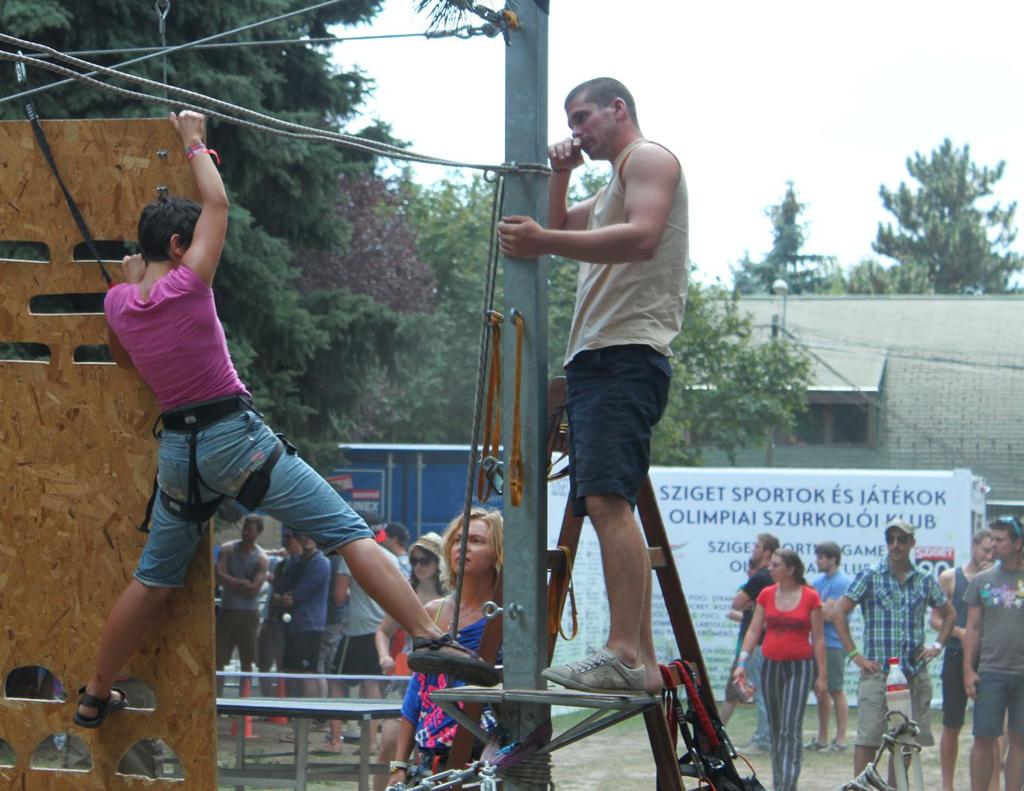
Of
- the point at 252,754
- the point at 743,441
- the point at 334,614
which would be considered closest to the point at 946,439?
the point at 743,441

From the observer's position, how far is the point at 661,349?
181 inches

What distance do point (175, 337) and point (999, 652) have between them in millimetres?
7705

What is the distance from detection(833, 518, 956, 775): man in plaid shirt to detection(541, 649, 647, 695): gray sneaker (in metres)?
6.98

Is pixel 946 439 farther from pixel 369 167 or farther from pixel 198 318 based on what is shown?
pixel 198 318

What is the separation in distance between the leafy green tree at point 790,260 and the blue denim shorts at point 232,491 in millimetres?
81329

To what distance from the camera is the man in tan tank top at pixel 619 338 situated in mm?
4426

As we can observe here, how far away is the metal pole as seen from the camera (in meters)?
4.53

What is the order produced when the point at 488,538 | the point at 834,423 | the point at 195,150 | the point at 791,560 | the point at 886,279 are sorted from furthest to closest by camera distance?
the point at 886,279, the point at 834,423, the point at 791,560, the point at 488,538, the point at 195,150

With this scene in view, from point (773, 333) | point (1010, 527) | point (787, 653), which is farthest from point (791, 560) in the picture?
point (773, 333)

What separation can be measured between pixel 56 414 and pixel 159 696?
1004 millimetres

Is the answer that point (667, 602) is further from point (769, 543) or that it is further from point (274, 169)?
point (274, 169)

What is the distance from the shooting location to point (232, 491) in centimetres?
492

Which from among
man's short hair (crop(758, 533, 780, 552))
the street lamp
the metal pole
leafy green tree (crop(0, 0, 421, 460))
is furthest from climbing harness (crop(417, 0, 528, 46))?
the street lamp

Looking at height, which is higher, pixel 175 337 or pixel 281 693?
pixel 175 337
